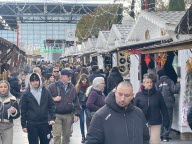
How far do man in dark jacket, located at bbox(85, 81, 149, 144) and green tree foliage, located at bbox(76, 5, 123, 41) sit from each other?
133 feet

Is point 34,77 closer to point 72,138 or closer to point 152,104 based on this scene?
point 152,104

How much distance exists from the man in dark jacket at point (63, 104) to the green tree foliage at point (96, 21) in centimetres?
3623

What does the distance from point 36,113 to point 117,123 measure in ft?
10.6

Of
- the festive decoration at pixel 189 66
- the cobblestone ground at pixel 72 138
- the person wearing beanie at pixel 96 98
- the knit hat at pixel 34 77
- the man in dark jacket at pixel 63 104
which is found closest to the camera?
the knit hat at pixel 34 77

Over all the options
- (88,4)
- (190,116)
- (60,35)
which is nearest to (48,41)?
(60,35)

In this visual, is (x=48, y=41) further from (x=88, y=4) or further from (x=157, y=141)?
(x=157, y=141)

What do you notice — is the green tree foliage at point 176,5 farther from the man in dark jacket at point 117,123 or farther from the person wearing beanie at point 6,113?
the man in dark jacket at point 117,123

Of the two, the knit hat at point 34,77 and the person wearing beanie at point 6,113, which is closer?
the person wearing beanie at point 6,113

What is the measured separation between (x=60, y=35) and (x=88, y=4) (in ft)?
70.6

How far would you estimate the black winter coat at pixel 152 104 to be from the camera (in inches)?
339

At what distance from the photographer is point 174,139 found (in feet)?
36.8

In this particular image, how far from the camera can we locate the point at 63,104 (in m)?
9.07

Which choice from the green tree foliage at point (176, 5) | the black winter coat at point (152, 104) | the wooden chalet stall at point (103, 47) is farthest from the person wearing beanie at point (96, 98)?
the green tree foliage at point (176, 5)

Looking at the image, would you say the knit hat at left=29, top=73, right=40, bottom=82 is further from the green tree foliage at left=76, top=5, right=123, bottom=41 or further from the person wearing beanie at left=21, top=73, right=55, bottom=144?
the green tree foliage at left=76, top=5, right=123, bottom=41
